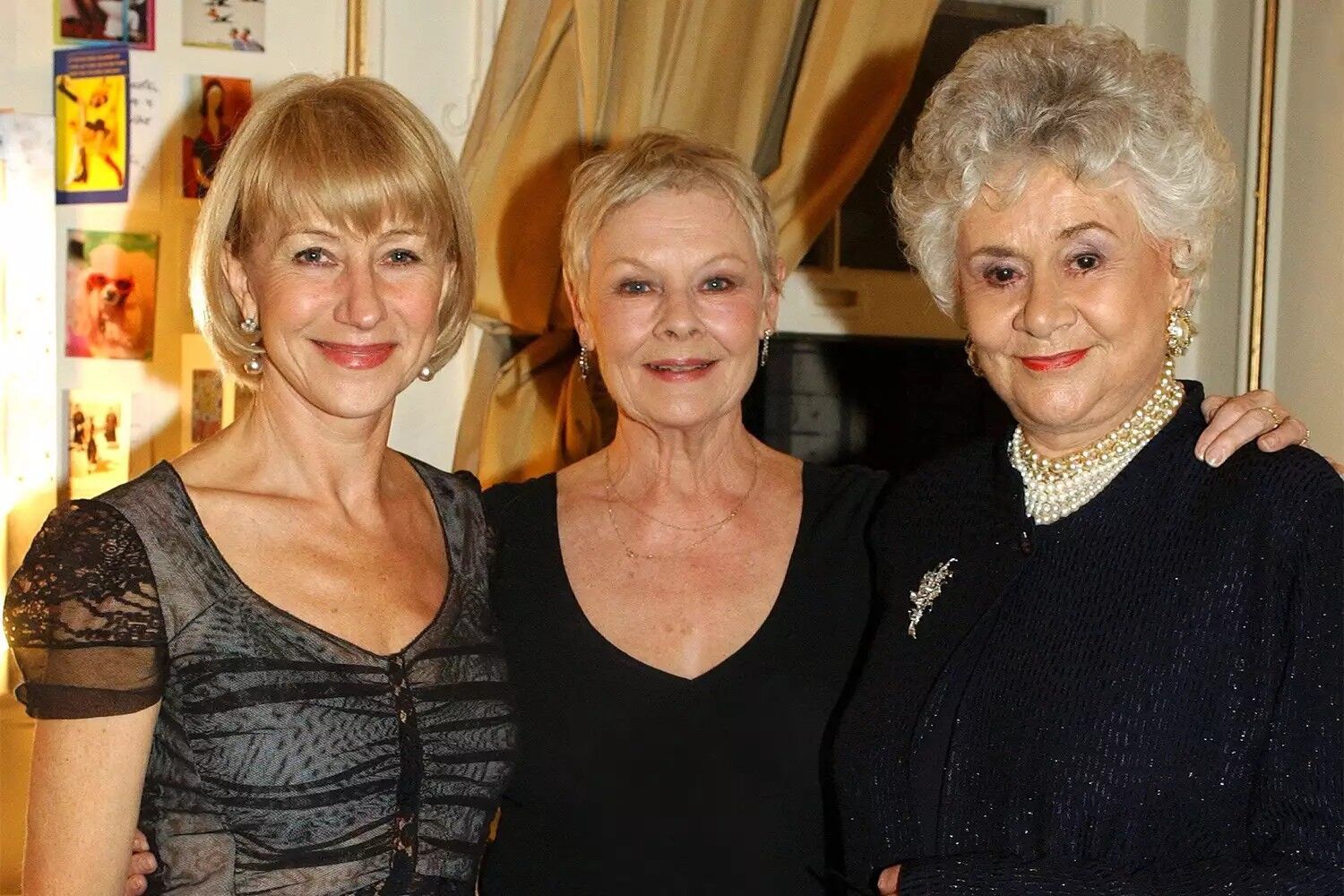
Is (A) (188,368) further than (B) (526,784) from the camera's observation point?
Yes

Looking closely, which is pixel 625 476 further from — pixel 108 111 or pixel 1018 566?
pixel 108 111

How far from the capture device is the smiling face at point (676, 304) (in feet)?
6.86

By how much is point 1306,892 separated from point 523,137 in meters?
2.18

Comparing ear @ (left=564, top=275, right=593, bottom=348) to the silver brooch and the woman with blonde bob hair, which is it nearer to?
the woman with blonde bob hair

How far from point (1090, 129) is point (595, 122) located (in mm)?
1574

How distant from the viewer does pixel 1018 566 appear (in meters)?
1.64

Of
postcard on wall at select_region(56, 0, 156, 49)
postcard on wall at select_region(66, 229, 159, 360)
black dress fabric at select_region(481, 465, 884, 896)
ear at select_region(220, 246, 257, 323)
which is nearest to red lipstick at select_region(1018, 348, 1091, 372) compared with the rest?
black dress fabric at select_region(481, 465, 884, 896)

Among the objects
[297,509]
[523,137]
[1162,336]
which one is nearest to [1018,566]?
[1162,336]

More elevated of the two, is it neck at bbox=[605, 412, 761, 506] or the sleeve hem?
neck at bbox=[605, 412, 761, 506]

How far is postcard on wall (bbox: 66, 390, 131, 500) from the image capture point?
2.91 m

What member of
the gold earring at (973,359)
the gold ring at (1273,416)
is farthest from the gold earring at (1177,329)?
the gold earring at (973,359)

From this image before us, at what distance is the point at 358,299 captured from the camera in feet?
5.74

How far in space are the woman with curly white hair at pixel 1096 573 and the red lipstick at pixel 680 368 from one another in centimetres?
43

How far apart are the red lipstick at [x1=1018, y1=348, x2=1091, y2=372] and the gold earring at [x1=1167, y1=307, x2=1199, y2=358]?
0.37ft
